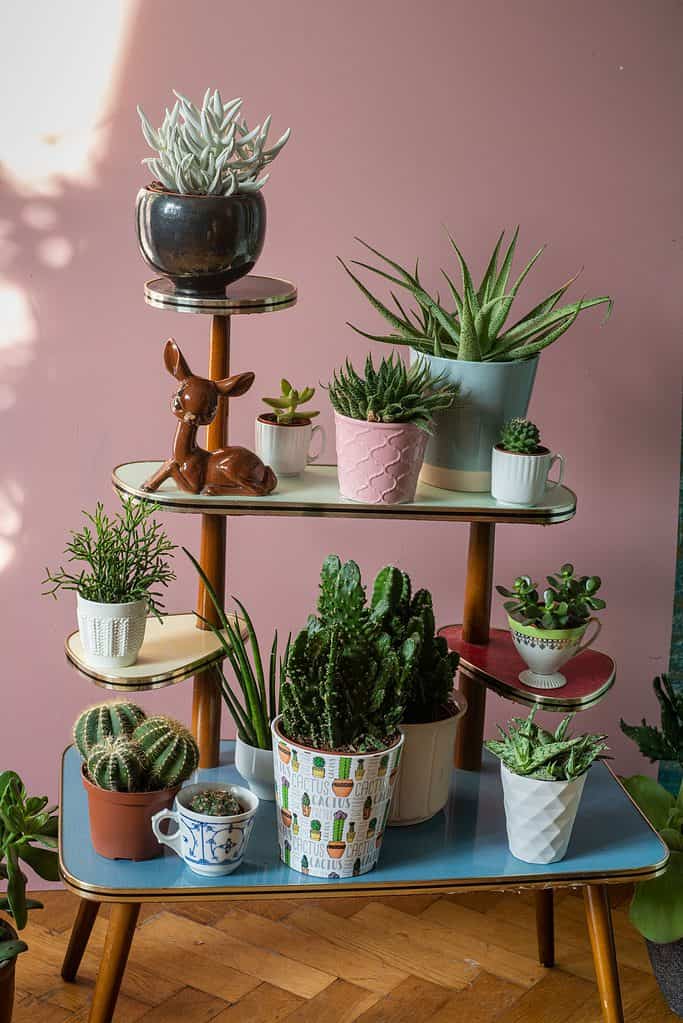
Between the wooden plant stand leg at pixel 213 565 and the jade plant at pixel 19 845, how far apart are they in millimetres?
266

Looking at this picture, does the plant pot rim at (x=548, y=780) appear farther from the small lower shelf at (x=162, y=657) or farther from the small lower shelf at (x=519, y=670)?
the small lower shelf at (x=162, y=657)

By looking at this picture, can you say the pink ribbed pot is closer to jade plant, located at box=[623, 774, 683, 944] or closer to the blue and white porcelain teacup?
the blue and white porcelain teacup

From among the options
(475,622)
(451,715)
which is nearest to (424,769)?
(451,715)

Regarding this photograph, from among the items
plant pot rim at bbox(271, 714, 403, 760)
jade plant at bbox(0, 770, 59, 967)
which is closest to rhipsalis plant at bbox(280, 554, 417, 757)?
plant pot rim at bbox(271, 714, 403, 760)

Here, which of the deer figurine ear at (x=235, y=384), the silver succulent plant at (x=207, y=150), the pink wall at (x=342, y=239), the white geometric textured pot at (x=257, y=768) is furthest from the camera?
the pink wall at (x=342, y=239)

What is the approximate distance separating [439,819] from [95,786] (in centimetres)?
54

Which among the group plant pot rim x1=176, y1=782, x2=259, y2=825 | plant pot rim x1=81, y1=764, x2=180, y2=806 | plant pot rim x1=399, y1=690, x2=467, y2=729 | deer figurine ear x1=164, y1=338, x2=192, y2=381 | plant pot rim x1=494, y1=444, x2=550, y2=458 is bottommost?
plant pot rim x1=176, y1=782, x2=259, y2=825

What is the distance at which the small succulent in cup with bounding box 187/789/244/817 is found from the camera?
1.66 meters

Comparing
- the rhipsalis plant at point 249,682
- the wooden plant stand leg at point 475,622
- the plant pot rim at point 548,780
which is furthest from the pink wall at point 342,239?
the plant pot rim at point 548,780

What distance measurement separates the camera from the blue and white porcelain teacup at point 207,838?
5.38 ft

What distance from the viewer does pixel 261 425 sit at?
71.0 inches

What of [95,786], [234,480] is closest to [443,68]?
[234,480]

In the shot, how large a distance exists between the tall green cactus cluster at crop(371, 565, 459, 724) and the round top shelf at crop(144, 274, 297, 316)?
426mm

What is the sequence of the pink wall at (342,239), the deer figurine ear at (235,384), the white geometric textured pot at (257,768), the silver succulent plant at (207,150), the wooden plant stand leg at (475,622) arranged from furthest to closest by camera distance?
1. the pink wall at (342,239)
2. the wooden plant stand leg at (475,622)
3. the white geometric textured pot at (257,768)
4. the deer figurine ear at (235,384)
5. the silver succulent plant at (207,150)
